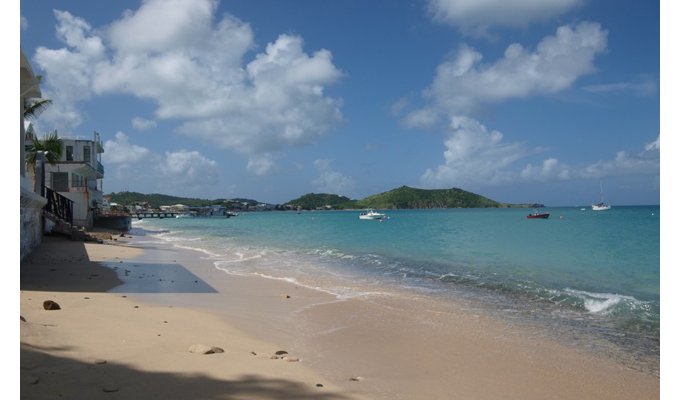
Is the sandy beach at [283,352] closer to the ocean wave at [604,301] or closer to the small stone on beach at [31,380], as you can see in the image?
the small stone on beach at [31,380]

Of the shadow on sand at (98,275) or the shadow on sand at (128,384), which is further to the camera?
the shadow on sand at (98,275)

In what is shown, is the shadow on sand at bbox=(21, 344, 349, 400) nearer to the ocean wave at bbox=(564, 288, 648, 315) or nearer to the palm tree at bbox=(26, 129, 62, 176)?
the ocean wave at bbox=(564, 288, 648, 315)

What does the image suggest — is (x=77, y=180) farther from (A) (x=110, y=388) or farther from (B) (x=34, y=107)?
(A) (x=110, y=388)

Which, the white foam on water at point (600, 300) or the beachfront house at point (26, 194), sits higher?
the beachfront house at point (26, 194)

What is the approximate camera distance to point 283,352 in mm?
7738

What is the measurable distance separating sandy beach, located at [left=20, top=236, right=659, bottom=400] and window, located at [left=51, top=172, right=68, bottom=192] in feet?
117

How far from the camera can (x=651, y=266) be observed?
24.4m

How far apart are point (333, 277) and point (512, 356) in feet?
34.5

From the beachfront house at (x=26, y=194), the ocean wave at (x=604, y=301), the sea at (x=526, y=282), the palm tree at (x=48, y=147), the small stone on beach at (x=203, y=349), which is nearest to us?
the small stone on beach at (x=203, y=349)

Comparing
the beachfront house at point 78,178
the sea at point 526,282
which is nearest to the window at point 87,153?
the beachfront house at point 78,178

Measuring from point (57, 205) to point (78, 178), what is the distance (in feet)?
59.1

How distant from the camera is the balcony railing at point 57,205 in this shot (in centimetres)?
2986

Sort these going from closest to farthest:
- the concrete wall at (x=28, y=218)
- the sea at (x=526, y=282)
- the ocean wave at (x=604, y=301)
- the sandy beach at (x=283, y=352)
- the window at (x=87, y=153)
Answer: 1. the sandy beach at (x=283, y=352)
2. the sea at (x=526, y=282)
3. the ocean wave at (x=604, y=301)
4. the concrete wall at (x=28, y=218)
5. the window at (x=87, y=153)

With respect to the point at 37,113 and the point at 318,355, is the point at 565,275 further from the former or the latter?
the point at 37,113
